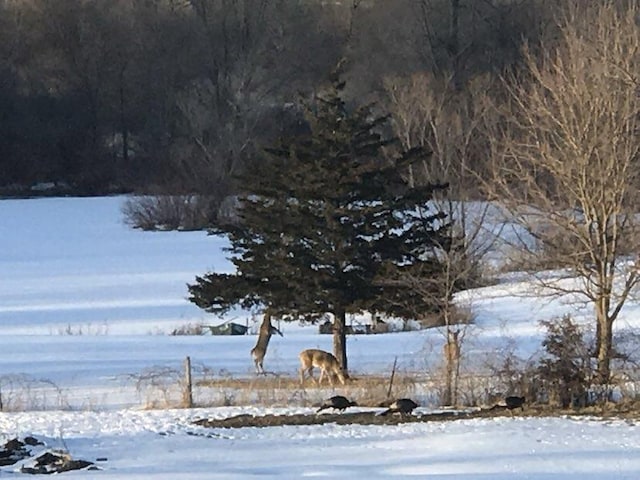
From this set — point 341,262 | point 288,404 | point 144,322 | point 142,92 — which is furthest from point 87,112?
point 288,404

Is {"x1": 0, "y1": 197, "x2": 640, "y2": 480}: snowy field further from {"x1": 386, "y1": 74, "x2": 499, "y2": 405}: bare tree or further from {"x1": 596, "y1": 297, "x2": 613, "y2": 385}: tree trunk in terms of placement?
{"x1": 596, "y1": 297, "x2": 613, "y2": 385}: tree trunk

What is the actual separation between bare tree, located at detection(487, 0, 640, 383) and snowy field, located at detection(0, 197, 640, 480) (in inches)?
61.3

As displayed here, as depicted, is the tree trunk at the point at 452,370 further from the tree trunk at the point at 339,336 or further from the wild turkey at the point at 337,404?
the tree trunk at the point at 339,336

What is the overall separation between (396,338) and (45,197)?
48.8 meters

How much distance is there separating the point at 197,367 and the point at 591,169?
716 centimetres

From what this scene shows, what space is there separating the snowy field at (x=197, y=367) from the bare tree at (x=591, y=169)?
1557mm

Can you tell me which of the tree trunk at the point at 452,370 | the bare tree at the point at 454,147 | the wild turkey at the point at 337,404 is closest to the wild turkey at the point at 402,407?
the wild turkey at the point at 337,404

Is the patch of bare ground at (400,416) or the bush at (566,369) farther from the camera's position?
the bush at (566,369)

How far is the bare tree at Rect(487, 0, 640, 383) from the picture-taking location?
1852 centimetres

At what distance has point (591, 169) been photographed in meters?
18.8

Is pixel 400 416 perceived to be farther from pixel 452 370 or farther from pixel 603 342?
pixel 603 342

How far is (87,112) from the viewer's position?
7456cm

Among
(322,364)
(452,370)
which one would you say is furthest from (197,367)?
(452,370)

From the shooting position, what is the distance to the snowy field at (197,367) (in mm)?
10641
